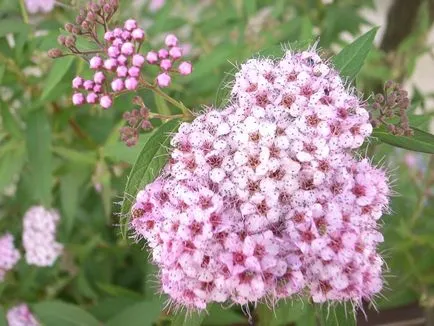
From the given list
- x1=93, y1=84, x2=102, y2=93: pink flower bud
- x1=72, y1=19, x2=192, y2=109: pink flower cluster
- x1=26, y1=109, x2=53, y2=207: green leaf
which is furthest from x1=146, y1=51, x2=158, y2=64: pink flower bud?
x1=26, y1=109, x2=53, y2=207: green leaf

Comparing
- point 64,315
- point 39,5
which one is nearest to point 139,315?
point 64,315

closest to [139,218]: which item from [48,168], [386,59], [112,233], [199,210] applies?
[199,210]

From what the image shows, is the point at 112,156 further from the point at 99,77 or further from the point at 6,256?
the point at 6,256

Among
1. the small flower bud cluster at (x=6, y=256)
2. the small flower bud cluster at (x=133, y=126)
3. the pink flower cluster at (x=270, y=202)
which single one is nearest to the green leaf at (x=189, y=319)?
the pink flower cluster at (x=270, y=202)

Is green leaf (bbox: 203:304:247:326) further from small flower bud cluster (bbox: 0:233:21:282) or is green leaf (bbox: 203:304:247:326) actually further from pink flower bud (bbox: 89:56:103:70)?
pink flower bud (bbox: 89:56:103:70)

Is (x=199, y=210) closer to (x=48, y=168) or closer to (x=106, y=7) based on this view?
(x=106, y=7)

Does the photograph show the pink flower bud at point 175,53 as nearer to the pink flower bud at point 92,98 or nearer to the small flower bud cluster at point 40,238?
the pink flower bud at point 92,98
